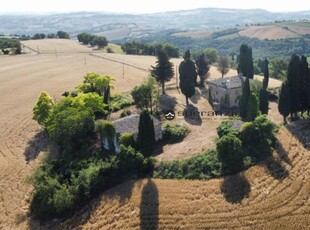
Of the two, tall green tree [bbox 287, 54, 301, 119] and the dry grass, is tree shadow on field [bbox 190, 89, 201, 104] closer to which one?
tall green tree [bbox 287, 54, 301, 119]

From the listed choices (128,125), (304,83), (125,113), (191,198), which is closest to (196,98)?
(125,113)

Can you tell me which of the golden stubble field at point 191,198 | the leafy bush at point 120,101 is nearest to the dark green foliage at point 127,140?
the golden stubble field at point 191,198

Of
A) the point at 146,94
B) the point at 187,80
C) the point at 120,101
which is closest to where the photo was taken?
the point at 146,94

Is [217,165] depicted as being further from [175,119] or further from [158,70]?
[158,70]

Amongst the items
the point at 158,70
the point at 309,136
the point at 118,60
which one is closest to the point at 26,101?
the point at 158,70

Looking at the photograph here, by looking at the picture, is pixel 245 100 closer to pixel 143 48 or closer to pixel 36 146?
pixel 36 146

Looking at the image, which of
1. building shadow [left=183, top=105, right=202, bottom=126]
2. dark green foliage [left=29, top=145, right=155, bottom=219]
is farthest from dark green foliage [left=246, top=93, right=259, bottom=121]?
dark green foliage [left=29, top=145, right=155, bottom=219]
